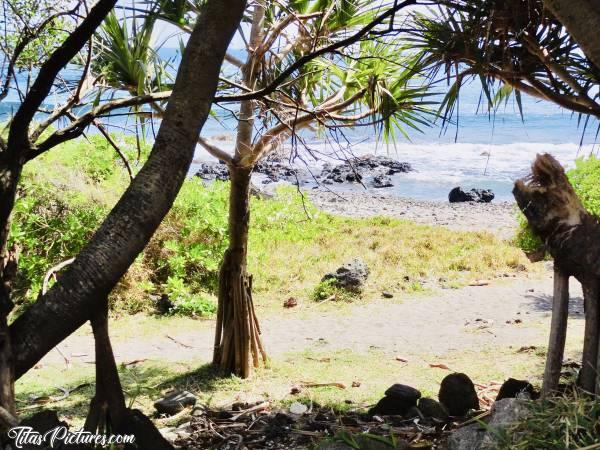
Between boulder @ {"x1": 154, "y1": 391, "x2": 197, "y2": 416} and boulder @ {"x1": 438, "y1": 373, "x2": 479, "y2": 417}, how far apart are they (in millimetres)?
1825

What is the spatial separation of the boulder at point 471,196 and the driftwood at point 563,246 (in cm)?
1832

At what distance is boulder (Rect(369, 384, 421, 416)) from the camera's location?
3777 millimetres

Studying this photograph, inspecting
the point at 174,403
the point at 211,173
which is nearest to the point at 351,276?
the point at 174,403

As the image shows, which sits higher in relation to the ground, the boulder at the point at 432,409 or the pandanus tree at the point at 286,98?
the pandanus tree at the point at 286,98

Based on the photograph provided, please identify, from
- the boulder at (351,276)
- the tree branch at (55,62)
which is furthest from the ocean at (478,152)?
the tree branch at (55,62)

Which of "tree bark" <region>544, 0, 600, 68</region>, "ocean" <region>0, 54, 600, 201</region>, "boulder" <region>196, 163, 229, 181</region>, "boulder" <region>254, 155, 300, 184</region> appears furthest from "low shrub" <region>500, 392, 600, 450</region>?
"boulder" <region>196, 163, 229, 181</region>

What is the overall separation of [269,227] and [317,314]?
3.82 m

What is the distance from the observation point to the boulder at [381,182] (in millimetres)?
24531

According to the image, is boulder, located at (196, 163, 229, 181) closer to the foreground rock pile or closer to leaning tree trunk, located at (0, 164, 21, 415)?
the foreground rock pile

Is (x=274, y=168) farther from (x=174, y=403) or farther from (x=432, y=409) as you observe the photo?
(x=432, y=409)

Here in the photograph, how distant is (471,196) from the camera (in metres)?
21.1

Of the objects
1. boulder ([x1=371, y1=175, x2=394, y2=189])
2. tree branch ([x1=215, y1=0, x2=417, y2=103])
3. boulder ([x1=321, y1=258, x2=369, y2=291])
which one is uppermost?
tree branch ([x1=215, y1=0, x2=417, y2=103])

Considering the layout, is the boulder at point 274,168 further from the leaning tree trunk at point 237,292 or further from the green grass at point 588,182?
the green grass at point 588,182

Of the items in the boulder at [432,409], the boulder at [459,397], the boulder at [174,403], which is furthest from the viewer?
the boulder at [174,403]
